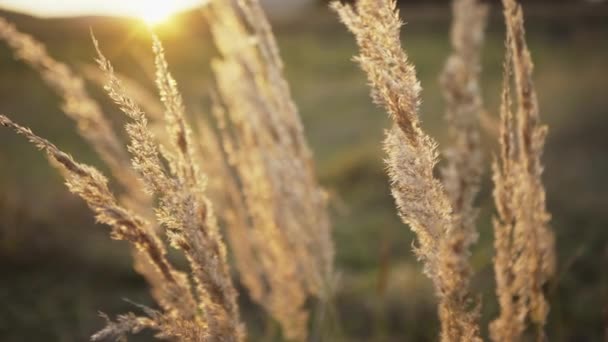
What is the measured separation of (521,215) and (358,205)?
15.0 feet

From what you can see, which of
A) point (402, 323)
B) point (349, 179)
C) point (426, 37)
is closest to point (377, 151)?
point (349, 179)

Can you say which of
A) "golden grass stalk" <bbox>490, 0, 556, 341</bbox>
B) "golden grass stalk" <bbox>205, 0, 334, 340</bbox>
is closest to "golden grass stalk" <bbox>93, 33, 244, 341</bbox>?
"golden grass stalk" <bbox>205, 0, 334, 340</bbox>

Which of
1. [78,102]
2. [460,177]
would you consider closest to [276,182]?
[460,177]

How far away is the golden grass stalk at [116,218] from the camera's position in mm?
890

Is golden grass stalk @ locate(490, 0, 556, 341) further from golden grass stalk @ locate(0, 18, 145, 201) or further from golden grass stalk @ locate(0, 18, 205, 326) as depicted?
golden grass stalk @ locate(0, 18, 145, 201)

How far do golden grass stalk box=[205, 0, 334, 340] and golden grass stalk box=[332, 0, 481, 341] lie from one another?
59cm

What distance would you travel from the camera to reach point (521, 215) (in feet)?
4.02

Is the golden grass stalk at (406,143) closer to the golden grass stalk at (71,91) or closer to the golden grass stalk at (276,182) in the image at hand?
the golden grass stalk at (276,182)

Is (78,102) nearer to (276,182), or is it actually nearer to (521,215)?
(276,182)

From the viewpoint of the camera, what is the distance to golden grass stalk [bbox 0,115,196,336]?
0.89 meters

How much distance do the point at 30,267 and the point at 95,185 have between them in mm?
3031

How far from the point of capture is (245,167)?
183cm

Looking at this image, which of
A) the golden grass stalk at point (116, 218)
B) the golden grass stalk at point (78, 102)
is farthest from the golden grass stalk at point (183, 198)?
the golden grass stalk at point (78, 102)

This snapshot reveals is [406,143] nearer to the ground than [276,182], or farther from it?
nearer to the ground
